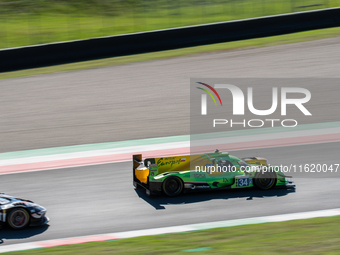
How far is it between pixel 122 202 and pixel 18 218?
203cm

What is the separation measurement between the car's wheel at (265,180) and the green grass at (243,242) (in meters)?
1.53

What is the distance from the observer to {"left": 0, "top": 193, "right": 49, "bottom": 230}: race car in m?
7.67

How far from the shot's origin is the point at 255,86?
54.6ft

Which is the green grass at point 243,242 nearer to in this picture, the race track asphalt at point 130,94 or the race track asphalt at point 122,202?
the race track asphalt at point 122,202

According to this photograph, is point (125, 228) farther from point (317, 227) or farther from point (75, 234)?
point (317, 227)

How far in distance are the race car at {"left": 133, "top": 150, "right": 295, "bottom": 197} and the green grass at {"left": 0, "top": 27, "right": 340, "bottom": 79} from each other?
10649mm

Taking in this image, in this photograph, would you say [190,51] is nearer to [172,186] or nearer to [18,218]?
[172,186]

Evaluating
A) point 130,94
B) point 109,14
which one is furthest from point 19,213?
point 109,14

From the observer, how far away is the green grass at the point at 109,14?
74.1 feet

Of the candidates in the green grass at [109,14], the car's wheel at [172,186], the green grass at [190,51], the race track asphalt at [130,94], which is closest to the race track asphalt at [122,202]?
the car's wheel at [172,186]

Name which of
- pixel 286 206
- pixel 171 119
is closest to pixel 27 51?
pixel 171 119

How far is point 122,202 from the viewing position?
9.02m

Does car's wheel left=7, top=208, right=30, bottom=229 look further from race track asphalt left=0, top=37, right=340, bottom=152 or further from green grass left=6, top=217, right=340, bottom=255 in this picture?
race track asphalt left=0, top=37, right=340, bottom=152

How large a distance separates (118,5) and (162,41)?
741 cm
